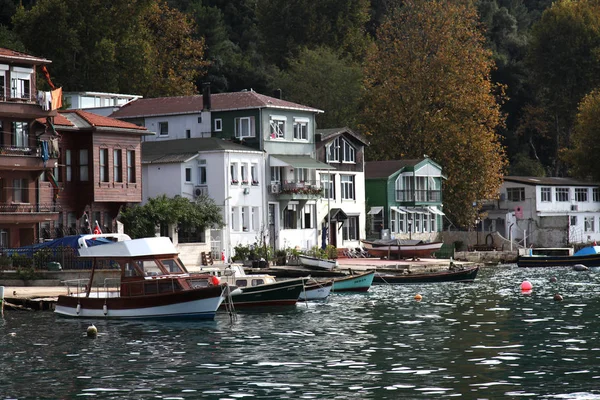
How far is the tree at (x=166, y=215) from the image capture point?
74688 mm

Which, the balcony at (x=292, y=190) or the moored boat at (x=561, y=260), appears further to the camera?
the moored boat at (x=561, y=260)

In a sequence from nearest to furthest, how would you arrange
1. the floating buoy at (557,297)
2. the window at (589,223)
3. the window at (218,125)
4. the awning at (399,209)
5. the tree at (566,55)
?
the floating buoy at (557,297), the window at (218,125), the awning at (399,209), the window at (589,223), the tree at (566,55)

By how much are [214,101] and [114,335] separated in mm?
48331

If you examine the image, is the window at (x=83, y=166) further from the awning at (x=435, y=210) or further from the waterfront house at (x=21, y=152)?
the awning at (x=435, y=210)

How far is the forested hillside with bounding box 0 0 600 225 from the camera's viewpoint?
4028 inches

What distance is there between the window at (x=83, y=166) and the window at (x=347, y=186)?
29284 millimetres

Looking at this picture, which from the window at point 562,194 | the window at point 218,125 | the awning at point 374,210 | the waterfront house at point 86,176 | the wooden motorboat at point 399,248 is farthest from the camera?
the window at point 562,194

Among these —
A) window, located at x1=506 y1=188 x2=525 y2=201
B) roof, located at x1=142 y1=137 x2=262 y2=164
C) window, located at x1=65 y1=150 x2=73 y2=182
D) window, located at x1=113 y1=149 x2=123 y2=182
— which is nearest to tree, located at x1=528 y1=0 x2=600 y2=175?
window, located at x1=506 y1=188 x2=525 y2=201

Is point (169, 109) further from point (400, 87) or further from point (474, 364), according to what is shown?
point (474, 364)

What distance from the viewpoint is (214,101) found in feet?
297

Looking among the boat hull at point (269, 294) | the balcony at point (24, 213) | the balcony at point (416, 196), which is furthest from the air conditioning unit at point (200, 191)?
the boat hull at point (269, 294)

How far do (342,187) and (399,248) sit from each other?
26.7 feet

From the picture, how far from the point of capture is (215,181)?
273 feet

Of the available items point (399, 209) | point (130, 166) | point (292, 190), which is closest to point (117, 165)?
point (130, 166)
